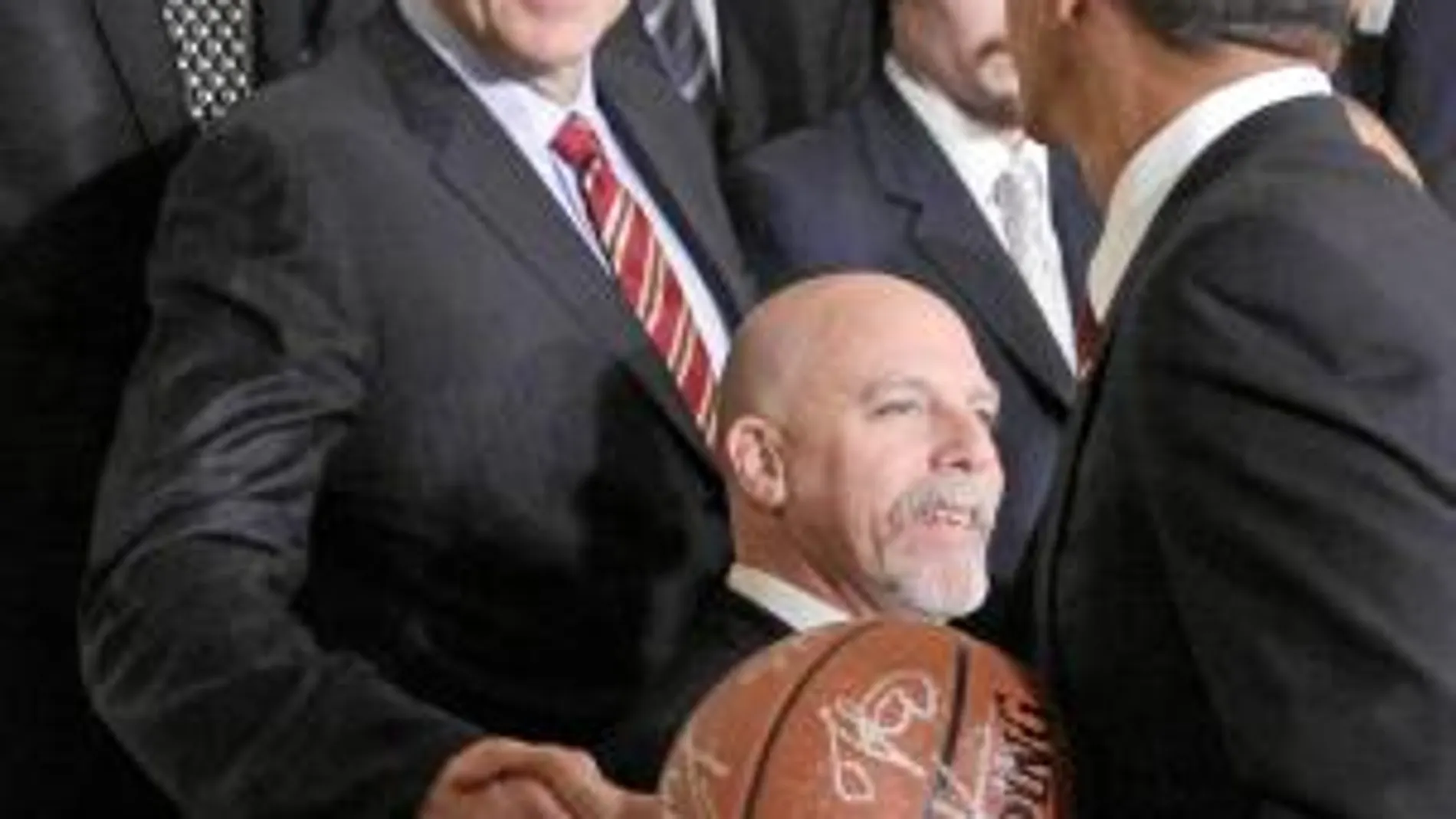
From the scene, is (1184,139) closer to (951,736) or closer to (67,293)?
(951,736)

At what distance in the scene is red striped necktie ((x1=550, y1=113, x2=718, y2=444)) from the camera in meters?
2.12

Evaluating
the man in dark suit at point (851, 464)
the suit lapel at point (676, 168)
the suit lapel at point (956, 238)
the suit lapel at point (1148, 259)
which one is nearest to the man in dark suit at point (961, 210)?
the suit lapel at point (956, 238)

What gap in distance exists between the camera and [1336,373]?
1.44 metres

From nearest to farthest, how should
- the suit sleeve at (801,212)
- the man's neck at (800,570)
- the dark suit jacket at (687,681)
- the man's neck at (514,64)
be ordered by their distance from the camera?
1. the dark suit jacket at (687,681)
2. the man's neck at (800,570)
3. the man's neck at (514,64)
4. the suit sleeve at (801,212)

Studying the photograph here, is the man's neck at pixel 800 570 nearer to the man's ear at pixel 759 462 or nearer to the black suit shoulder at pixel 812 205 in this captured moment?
the man's ear at pixel 759 462

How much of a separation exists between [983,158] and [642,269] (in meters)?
0.57

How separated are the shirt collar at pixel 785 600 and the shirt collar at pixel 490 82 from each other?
348mm

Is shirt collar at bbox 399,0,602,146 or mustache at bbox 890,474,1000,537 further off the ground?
shirt collar at bbox 399,0,602,146

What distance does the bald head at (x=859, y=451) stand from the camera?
1.99 meters

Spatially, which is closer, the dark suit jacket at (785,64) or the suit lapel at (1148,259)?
the suit lapel at (1148,259)

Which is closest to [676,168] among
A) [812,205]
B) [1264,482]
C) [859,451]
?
[812,205]

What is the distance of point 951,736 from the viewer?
1.54 m

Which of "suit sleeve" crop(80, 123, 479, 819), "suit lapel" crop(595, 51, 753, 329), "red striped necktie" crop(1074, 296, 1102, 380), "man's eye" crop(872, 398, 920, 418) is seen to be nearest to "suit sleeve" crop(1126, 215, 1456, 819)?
"red striped necktie" crop(1074, 296, 1102, 380)

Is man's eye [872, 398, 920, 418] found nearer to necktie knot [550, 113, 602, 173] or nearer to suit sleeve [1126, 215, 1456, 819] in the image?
necktie knot [550, 113, 602, 173]
